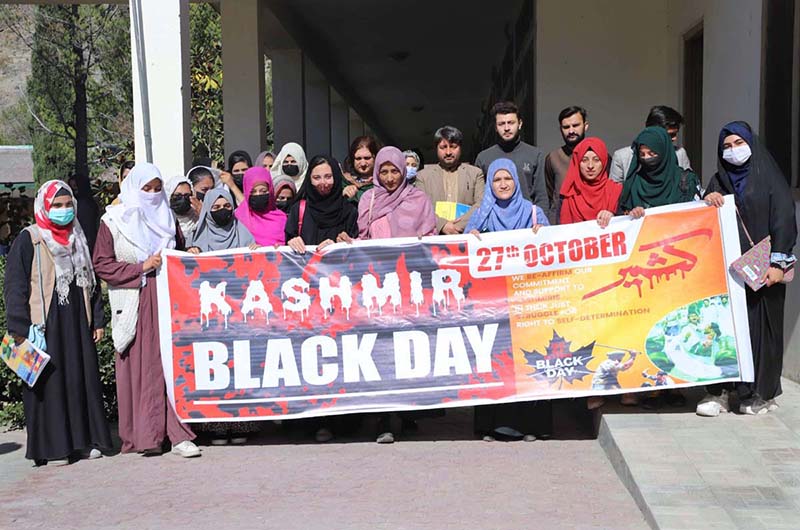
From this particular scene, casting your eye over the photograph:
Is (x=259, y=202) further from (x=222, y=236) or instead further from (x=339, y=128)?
(x=339, y=128)

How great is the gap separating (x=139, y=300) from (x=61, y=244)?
57 centimetres

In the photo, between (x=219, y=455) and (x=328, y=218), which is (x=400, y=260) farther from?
(x=219, y=455)

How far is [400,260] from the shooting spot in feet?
20.8

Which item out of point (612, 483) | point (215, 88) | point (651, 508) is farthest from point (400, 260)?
point (215, 88)

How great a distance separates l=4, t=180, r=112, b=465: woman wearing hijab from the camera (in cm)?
620

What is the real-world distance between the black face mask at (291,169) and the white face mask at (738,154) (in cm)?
305

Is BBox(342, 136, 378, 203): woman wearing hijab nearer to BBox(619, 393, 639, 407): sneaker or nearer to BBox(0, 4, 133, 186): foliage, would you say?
BBox(619, 393, 639, 407): sneaker

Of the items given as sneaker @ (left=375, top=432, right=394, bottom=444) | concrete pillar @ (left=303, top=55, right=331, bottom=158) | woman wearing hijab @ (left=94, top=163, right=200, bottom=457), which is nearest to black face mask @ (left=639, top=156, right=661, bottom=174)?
sneaker @ (left=375, top=432, right=394, bottom=444)

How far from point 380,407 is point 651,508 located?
206cm

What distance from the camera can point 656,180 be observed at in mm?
6281

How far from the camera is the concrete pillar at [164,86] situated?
796 centimetres

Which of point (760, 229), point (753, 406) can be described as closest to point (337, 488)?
point (753, 406)

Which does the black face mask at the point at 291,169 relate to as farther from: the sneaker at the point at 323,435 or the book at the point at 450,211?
the sneaker at the point at 323,435

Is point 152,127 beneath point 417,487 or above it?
above
